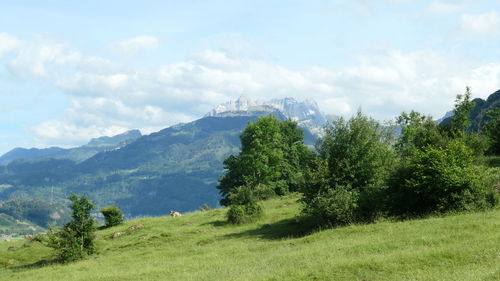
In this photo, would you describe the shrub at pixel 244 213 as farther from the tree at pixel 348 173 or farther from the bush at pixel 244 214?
the tree at pixel 348 173

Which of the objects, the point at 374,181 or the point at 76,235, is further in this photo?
the point at 76,235

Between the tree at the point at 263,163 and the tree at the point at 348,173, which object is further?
the tree at the point at 263,163

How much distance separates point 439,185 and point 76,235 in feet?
109

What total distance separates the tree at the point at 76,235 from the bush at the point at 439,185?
28612 mm

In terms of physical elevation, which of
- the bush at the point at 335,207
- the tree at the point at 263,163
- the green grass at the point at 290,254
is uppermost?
the tree at the point at 263,163

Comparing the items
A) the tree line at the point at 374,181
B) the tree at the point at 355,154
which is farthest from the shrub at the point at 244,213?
the tree at the point at 355,154

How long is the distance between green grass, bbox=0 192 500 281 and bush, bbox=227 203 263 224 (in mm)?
1139

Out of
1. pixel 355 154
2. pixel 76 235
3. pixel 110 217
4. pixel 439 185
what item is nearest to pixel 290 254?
pixel 439 185

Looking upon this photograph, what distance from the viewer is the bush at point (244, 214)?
4878 centimetres

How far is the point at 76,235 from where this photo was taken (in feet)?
136

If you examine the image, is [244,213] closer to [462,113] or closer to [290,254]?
[290,254]

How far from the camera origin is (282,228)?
41531 millimetres

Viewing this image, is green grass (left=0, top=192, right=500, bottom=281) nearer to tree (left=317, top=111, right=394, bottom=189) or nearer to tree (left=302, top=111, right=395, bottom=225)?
tree (left=302, top=111, right=395, bottom=225)

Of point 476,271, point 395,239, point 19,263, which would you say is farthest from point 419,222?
point 19,263
